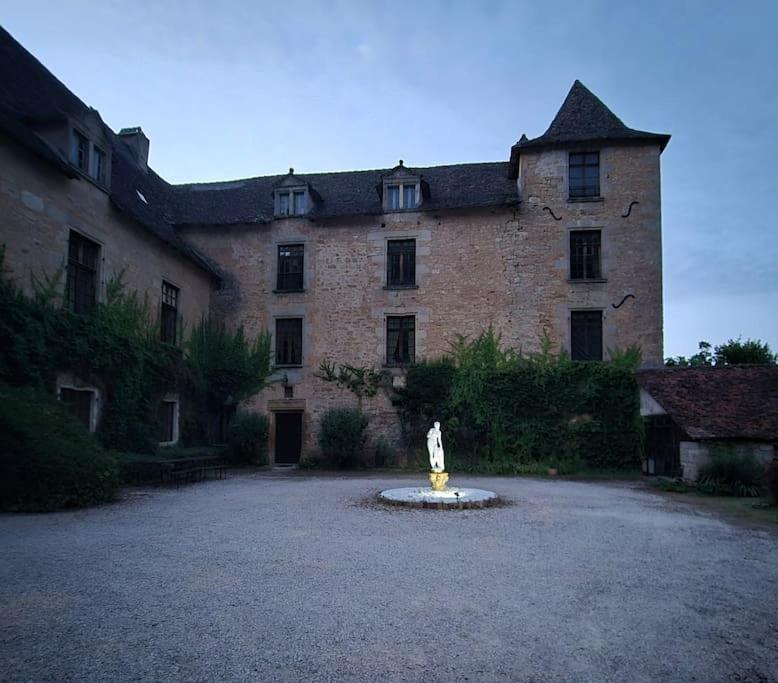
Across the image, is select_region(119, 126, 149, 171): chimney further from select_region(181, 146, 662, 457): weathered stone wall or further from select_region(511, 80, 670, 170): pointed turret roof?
select_region(511, 80, 670, 170): pointed turret roof

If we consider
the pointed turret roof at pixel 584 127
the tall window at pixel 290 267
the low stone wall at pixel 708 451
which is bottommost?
the low stone wall at pixel 708 451

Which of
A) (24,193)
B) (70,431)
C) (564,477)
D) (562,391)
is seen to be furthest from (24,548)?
(562,391)

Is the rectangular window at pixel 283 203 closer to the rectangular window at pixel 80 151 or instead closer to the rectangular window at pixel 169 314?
the rectangular window at pixel 169 314

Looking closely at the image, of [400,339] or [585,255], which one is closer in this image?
[585,255]

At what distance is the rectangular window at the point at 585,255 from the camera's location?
19.5 meters

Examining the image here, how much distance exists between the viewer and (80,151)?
47.9 feet

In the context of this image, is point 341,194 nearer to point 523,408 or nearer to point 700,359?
point 523,408

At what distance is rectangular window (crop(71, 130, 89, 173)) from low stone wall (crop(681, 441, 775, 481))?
16795 millimetres

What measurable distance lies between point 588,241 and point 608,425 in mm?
6368

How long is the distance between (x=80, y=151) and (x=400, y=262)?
10.5 meters

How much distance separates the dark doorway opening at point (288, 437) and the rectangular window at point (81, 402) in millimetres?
7389

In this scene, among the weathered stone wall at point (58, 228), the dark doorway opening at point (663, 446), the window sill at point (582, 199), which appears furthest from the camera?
the window sill at point (582, 199)

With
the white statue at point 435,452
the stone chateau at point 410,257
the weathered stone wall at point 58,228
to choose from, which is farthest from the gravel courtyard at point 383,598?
the stone chateau at point 410,257

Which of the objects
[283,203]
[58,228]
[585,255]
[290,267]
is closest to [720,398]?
[585,255]
